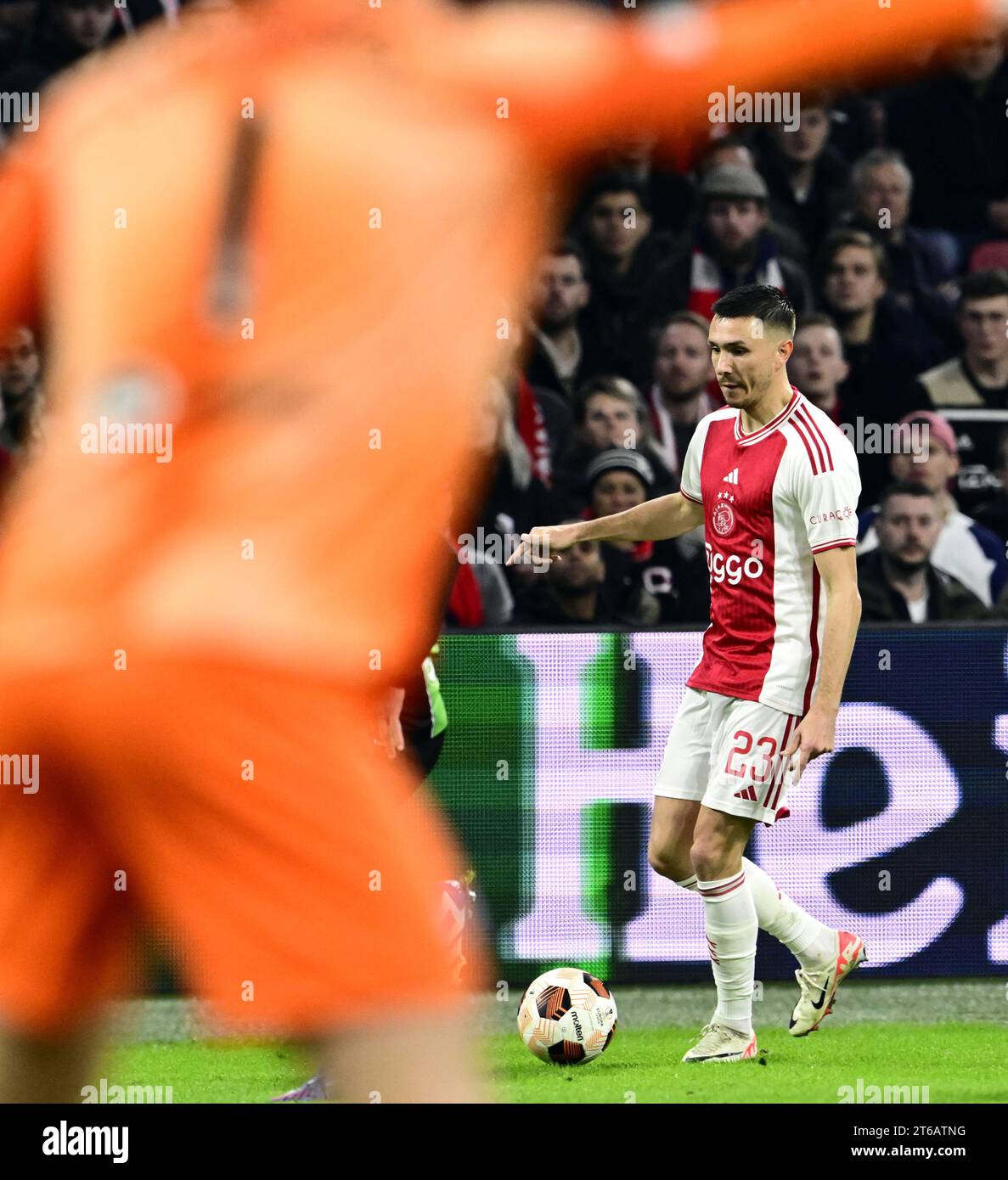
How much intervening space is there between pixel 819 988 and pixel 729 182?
166 inches

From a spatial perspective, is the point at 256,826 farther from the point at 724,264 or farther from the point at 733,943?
the point at 724,264

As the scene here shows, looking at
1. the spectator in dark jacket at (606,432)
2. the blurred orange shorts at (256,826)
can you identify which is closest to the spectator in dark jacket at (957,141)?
the spectator in dark jacket at (606,432)

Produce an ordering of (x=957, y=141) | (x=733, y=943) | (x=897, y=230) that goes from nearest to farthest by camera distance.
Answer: (x=733, y=943)
(x=897, y=230)
(x=957, y=141)

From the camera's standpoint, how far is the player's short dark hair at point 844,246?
911cm

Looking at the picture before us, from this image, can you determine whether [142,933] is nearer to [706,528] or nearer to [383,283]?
[383,283]

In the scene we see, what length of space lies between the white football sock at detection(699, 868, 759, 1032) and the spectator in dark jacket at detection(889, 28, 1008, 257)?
4821 mm

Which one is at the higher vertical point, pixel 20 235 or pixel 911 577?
pixel 911 577

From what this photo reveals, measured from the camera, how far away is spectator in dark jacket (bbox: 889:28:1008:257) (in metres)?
9.79

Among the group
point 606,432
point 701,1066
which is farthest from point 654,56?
point 606,432

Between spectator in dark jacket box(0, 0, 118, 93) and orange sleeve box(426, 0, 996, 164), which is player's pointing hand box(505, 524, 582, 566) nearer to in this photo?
orange sleeve box(426, 0, 996, 164)

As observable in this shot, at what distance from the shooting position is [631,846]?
275 inches

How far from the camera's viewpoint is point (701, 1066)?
5855mm
